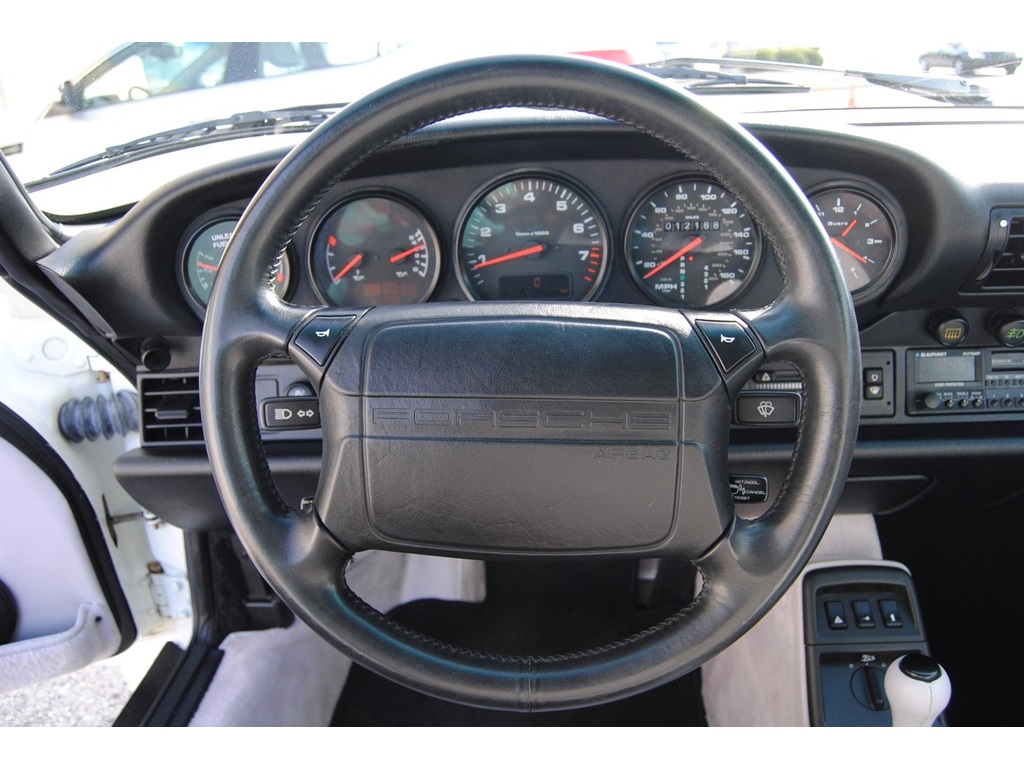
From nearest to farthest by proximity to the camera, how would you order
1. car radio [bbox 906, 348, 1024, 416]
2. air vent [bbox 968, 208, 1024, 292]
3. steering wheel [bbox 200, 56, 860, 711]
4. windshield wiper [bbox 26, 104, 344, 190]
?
1. steering wheel [bbox 200, 56, 860, 711]
2. air vent [bbox 968, 208, 1024, 292]
3. car radio [bbox 906, 348, 1024, 416]
4. windshield wiper [bbox 26, 104, 344, 190]

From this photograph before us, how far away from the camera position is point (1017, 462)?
155cm

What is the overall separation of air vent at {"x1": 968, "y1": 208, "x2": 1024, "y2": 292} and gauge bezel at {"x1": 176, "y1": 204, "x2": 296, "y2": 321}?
1337 millimetres

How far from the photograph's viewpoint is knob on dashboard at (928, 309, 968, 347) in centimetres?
150

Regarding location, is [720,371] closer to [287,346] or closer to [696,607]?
[696,607]

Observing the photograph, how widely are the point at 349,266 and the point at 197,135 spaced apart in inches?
17.4

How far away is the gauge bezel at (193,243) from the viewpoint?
5.14 ft

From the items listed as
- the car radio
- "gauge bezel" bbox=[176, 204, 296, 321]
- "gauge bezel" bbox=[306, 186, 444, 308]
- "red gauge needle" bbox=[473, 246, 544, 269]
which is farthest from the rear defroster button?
"gauge bezel" bbox=[176, 204, 296, 321]

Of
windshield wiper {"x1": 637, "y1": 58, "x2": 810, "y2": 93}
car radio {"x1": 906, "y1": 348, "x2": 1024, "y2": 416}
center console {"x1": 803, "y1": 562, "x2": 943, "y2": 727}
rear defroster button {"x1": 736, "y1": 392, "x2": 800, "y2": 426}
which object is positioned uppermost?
windshield wiper {"x1": 637, "y1": 58, "x2": 810, "y2": 93}

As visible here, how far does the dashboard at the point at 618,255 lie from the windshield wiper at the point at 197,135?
0.74ft

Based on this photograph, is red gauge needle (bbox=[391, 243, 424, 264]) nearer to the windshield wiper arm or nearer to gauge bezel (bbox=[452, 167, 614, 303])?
gauge bezel (bbox=[452, 167, 614, 303])

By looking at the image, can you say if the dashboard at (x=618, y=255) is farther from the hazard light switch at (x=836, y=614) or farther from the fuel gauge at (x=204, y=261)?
the hazard light switch at (x=836, y=614)

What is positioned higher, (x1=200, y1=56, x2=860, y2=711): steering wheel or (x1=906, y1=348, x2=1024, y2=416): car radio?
(x1=200, y1=56, x2=860, y2=711): steering wheel

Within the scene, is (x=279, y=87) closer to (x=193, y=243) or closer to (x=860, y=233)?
(x=193, y=243)

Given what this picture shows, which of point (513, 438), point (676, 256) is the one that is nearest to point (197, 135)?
point (676, 256)
